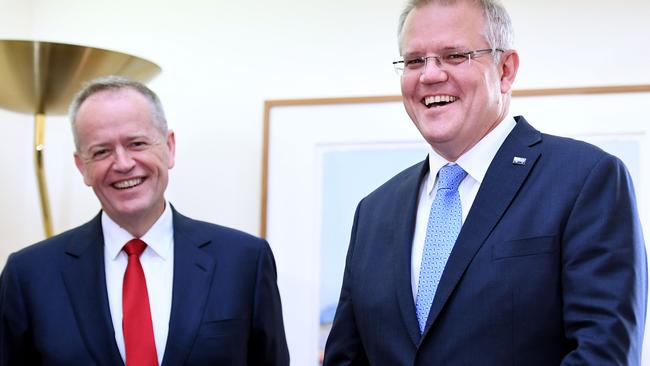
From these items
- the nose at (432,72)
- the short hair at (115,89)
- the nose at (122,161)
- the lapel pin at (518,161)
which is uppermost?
the nose at (432,72)

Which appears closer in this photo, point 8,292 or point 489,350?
point 489,350

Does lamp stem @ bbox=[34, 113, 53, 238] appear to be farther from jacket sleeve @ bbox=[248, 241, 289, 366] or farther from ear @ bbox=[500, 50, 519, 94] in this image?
ear @ bbox=[500, 50, 519, 94]

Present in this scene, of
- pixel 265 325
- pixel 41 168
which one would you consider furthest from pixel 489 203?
pixel 41 168

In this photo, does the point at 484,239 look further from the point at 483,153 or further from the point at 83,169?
the point at 83,169

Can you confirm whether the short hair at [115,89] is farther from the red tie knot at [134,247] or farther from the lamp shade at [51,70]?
the lamp shade at [51,70]

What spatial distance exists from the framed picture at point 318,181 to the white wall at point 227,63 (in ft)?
0.20

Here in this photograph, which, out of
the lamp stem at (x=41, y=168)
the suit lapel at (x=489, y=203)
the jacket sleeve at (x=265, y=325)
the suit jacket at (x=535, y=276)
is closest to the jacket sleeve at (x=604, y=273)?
the suit jacket at (x=535, y=276)

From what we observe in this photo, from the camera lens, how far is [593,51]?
253 centimetres

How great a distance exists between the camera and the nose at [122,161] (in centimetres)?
199

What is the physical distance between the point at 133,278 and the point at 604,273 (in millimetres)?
1049

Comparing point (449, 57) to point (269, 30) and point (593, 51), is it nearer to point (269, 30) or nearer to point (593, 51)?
point (593, 51)

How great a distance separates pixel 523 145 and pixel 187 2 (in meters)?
1.60

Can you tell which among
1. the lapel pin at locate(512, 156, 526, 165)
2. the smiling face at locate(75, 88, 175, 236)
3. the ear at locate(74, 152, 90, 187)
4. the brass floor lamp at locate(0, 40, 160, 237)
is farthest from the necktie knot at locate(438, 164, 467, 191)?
the brass floor lamp at locate(0, 40, 160, 237)

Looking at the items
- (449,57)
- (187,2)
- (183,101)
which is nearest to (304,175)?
(183,101)
